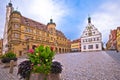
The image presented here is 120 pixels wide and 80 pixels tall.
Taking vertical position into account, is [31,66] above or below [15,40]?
below

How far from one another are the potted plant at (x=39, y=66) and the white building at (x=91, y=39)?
5057cm

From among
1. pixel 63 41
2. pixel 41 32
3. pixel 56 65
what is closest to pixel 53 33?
pixel 41 32

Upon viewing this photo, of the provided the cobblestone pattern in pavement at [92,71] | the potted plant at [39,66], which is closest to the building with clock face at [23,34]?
the cobblestone pattern in pavement at [92,71]

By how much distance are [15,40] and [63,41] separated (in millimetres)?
33898

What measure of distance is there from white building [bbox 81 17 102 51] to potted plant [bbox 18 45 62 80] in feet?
166

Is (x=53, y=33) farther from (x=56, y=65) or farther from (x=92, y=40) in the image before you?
(x=56, y=65)

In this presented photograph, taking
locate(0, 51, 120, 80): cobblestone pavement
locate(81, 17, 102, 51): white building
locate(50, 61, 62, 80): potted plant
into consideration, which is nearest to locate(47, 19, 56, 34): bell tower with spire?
locate(81, 17, 102, 51): white building

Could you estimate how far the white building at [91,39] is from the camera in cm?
5338

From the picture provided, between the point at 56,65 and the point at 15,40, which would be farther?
the point at 15,40

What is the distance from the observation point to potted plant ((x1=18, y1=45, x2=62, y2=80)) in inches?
167

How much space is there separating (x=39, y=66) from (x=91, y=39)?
52.7 meters

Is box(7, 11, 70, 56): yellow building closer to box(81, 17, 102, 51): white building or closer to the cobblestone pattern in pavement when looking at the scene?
box(81, 17, 102, 51): white building

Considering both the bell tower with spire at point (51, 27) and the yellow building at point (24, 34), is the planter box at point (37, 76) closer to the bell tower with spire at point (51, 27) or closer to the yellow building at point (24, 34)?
the yellow building at point (24, 34)

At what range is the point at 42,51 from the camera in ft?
15.2
